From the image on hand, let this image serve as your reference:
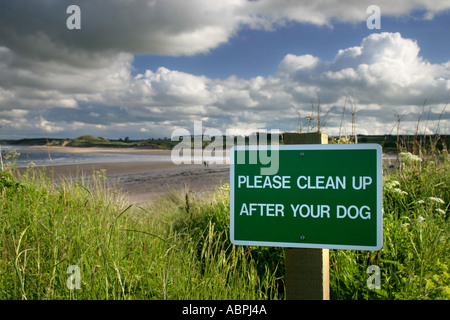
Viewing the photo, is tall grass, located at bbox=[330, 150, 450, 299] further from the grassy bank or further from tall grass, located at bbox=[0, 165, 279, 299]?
tall grass, located at bbox=[0, 165, 279, 299]

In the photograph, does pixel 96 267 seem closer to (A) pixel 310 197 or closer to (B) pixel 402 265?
(A) pixel 310 197

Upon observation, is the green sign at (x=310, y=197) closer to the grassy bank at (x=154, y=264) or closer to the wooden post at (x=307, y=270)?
the wooden post at (x=307, y=270)

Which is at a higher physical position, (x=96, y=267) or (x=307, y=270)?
(x=307, y=270)

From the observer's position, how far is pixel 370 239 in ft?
Result: 6.37

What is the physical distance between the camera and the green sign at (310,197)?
6.41 ft

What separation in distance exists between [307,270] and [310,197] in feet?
1.41

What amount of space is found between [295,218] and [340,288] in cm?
196

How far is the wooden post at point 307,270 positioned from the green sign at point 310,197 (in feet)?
0.28

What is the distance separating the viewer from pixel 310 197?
1992 mm

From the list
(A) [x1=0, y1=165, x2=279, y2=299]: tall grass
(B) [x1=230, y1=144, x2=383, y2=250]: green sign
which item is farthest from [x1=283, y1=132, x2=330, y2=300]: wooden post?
(A) [x1=0, y1=165, x2=279, y2=299]: tall grass

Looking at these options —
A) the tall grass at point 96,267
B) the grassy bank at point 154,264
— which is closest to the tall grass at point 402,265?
the grassy bank at point 154,264

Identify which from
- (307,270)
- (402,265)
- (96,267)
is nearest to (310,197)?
(307,270)

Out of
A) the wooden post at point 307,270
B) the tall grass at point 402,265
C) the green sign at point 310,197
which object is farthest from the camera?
the tall grass at point 402,265
